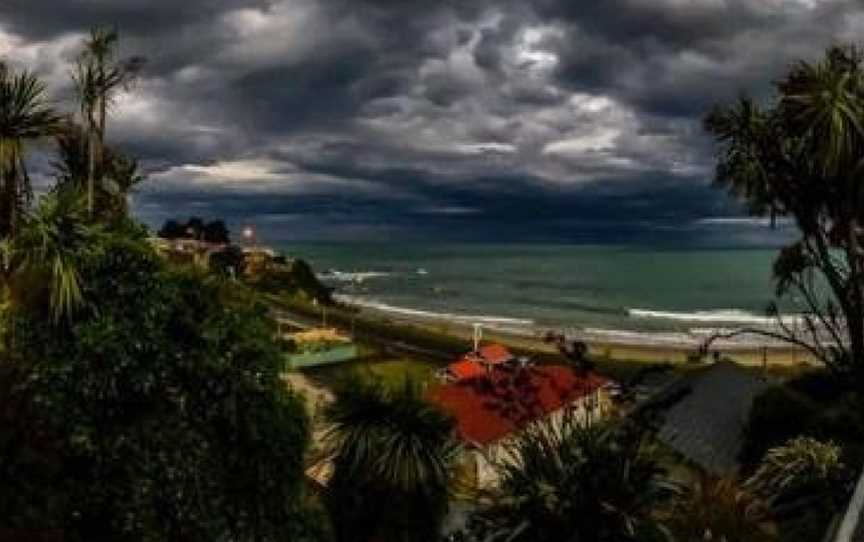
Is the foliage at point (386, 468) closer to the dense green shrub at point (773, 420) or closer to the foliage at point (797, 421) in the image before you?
the foliage at point (797, 421)

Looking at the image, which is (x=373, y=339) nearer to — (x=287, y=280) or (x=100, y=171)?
(x=287, y=280)

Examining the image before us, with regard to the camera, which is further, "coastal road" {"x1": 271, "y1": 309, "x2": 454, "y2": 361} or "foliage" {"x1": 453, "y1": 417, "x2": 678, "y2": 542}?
"coastal road" {"x1": 271, "y1": 309, "x2": 454, "y2": 361}

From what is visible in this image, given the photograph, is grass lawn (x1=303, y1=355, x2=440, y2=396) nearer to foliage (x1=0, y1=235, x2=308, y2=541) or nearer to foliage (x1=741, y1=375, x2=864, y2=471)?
foliage (x1=741, y1=375, x2=864, y2=471)

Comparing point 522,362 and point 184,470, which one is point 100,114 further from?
point 522,362

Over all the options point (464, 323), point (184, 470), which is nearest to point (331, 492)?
point (184, 470)

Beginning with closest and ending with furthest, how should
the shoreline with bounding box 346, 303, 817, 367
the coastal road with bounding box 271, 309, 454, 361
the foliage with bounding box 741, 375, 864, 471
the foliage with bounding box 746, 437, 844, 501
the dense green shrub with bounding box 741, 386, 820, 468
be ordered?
the foliage with bounding box 746, 437, 844, 501 → the foliage with bounding box 741, 375, 864, 471 → the dense green shrub with bounding box 741, 386, 820, 468 → the coastal road with bounding box 271, 309, 454, 361 → the shoreline with bounding box 346, 303, 817, 367

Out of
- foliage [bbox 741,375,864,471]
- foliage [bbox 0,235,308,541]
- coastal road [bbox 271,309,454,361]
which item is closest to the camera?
foliage [bbox 0,235,308,541]

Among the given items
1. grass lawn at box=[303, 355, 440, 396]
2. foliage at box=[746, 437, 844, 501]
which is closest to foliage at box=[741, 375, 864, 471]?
foliage at box=[746, 437, 844, 501]

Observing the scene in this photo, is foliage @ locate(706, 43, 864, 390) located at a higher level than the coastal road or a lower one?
higher
